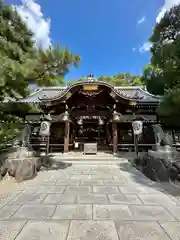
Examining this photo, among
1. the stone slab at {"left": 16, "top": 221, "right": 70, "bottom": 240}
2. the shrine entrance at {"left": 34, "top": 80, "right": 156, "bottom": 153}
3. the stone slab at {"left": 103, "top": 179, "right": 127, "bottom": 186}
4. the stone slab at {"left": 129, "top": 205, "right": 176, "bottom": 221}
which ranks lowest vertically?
the stone slab at {"left": 16, "top": 221, "right": 70, "bottom": 240}

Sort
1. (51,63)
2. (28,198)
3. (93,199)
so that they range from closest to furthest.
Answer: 1. (93,199)
2. (28,198)
3. (51,63)

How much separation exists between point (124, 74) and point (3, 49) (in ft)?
97.1

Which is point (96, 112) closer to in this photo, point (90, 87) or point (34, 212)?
point (90, 87)

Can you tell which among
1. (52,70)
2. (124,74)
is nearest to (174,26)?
(52,70)

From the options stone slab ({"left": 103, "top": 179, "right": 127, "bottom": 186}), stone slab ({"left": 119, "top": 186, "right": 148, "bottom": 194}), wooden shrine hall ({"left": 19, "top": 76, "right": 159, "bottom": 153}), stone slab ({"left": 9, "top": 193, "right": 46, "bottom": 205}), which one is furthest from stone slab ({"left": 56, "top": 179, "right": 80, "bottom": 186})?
wooden shrine hall ({"left": 19, "top": 76, "right": 159, "bottom": 153})

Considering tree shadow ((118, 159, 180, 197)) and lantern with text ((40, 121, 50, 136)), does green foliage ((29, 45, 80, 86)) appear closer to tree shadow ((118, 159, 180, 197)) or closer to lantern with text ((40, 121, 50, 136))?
lantern with text ((40, 121, 50, 136))

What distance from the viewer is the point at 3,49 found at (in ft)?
17.4

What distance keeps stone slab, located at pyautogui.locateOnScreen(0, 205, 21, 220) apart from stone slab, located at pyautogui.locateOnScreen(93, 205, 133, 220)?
1433 millimetres

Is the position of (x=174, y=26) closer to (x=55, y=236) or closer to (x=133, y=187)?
(x=133, y=187)

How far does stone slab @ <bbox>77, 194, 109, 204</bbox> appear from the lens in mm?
3330

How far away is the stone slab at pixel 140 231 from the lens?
2.13m

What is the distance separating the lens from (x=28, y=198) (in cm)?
361

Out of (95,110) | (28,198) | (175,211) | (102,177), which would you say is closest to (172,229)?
(175,211)

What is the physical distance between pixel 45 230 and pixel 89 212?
0.83 metres
